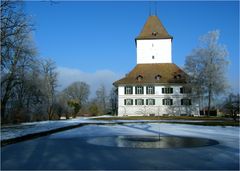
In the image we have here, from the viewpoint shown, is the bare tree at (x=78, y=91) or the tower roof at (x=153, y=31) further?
the bare tree at (x=78, y=91)

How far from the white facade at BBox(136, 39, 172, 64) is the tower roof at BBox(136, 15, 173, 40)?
790 mm

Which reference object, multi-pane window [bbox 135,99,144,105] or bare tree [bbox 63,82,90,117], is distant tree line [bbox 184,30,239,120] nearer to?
multi-pane window [bbox 135,99,144,105]

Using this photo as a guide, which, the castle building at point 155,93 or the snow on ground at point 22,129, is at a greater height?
the castle building at point 155,93

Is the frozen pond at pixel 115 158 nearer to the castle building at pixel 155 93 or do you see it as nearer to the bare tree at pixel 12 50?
the bare tree at pixel 12 50

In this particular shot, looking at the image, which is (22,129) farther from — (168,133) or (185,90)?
(185,90)

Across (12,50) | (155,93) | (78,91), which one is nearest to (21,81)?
(12,50)

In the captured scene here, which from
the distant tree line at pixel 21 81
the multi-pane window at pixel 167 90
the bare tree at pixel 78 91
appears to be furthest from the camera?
the bare tree at pixel 78 91

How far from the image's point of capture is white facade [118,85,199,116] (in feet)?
194

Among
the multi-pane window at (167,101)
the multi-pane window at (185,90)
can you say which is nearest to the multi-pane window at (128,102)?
the multi-pane window at (167,101)

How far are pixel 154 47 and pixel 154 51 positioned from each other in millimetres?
816

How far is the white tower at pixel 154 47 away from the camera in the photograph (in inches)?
2571

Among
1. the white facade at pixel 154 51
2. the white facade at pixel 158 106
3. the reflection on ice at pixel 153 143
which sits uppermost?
the white facade at pixel 154 51

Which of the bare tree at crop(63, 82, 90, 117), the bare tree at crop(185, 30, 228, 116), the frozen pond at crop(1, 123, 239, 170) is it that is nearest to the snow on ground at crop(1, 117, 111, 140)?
the frozen pond at crop(1, 123, 239, 170)

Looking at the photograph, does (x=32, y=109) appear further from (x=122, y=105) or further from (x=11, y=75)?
(x=122, y=105)
